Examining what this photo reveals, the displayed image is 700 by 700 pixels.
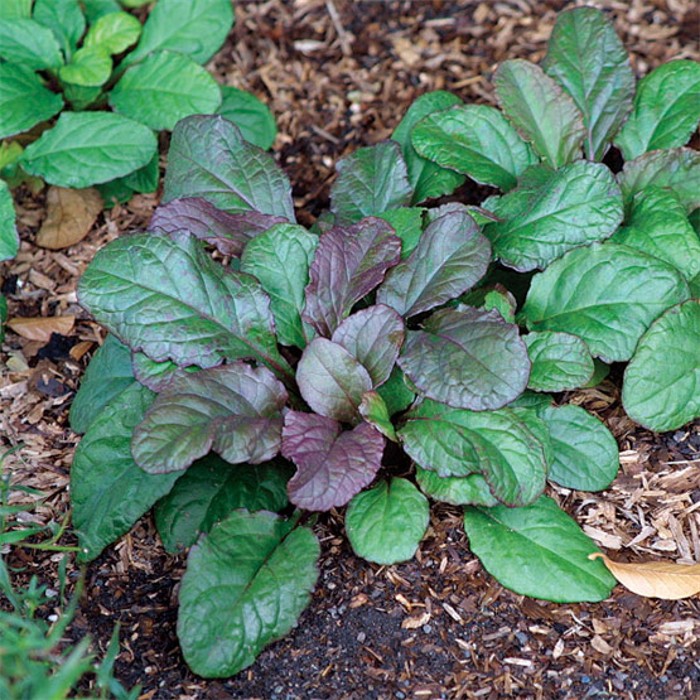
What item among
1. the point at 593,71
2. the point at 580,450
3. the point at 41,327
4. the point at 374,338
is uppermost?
the point at 593,71

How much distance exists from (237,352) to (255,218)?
1.49 feet

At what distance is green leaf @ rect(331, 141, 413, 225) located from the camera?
312 cm

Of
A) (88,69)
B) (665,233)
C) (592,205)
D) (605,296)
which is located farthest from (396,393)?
(88,69)

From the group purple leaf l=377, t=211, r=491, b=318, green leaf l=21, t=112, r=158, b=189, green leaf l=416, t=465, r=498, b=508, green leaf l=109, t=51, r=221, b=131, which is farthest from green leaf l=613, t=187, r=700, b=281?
green leaf l=21, t=112, r=158, b=189

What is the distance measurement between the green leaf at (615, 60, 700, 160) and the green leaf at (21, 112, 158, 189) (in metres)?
1.57

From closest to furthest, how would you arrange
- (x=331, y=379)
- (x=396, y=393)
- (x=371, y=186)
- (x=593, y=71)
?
(x=331, y=379)
(x=396, y=393)
(x=371, y=186)
(x=593, y=71)

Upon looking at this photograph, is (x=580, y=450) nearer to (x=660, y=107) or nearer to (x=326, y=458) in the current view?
(x=326, y=458)

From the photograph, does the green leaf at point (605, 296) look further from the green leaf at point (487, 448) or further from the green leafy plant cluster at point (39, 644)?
the green leafy plant cluster at point (39, 644)

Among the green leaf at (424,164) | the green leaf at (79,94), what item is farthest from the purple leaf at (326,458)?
the green leaf at (79,94)

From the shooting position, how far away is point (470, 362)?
8.22 feet

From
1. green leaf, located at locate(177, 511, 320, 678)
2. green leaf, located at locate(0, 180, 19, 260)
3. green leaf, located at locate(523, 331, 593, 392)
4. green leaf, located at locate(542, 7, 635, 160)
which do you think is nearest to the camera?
green leaf, located at locate(177, 511, 320, 678)

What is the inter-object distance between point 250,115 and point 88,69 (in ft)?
1.96

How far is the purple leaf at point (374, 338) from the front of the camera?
104 inches

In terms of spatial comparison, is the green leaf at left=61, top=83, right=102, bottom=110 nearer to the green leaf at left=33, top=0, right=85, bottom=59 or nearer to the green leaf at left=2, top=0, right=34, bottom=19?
the green leaf at left=33, top=0, right=85, bottom=59
